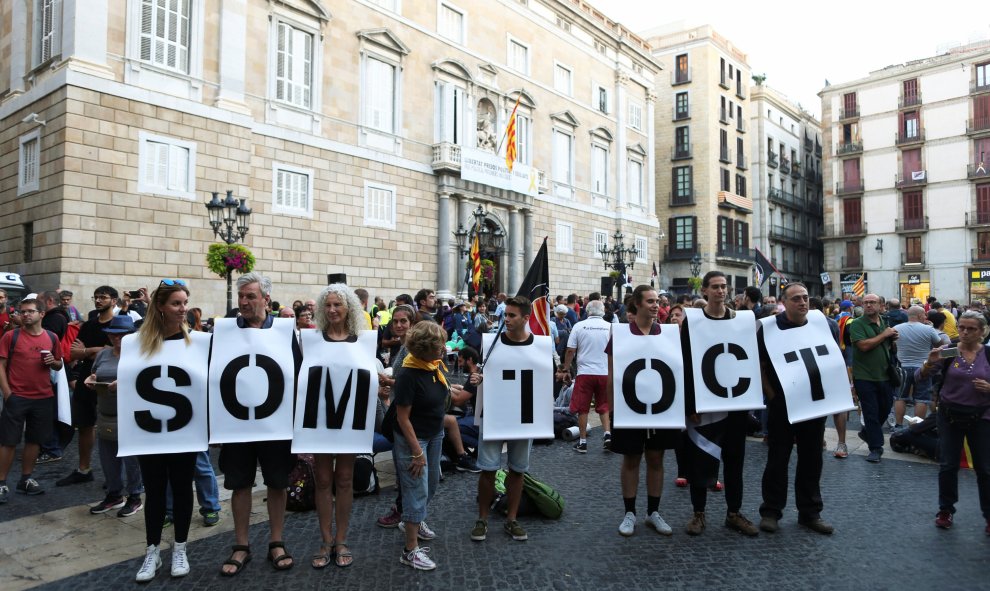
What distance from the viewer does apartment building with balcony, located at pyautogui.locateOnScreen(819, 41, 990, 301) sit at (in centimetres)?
4044

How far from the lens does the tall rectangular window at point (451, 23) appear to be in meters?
23.8

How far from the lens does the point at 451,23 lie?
24344 millimetres

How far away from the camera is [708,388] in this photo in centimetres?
495

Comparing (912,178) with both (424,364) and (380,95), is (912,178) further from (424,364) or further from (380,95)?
(424,364)

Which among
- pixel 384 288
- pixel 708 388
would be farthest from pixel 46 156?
pixel 708 388

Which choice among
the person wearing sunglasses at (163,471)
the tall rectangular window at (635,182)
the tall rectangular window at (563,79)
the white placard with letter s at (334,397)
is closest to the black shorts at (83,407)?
the person wearing sunglasses at (163,471)

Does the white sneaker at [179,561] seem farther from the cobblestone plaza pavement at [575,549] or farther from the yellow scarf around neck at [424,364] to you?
the yellow scarf around neck at [424,364]

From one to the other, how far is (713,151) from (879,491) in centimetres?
3717

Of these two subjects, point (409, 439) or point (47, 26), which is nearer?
point (409, 439)

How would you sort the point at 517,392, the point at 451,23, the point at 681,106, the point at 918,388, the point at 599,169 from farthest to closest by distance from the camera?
the point at 681,106, the point at 599,169, the point at 451,23, the point at 918,388, the point at 517,392

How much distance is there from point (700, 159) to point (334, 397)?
39800mm

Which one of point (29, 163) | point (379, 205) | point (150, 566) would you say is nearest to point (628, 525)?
point (150, 566)

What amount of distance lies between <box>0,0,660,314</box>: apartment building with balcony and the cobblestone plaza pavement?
11.8 meters

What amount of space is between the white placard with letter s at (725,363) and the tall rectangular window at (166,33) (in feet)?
53.7
